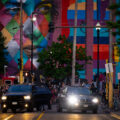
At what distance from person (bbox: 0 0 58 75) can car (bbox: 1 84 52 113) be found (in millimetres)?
59837

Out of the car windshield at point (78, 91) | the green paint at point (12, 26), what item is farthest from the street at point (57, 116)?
the green paint at point (12, 26)

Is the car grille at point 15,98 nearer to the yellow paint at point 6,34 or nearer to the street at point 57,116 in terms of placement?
the street at point 57,116

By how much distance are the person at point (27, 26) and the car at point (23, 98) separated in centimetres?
5984

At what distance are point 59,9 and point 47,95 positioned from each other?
197 feet

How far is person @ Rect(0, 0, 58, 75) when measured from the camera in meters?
95.4

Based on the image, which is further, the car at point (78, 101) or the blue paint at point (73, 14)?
the blue paint at point (73, 14)

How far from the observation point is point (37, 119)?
25203 mm

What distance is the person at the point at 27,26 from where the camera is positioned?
9538cm

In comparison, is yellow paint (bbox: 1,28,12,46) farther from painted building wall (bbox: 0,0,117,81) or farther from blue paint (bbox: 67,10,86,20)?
blue paint (bbox: 67,10,86,20)

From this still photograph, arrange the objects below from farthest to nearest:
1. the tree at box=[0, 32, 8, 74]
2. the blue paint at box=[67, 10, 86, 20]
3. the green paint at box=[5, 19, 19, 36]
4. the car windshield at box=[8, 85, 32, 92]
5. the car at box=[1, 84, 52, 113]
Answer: the green paint at box=[5, 19, 19, 36] → the blue paint at box=[67, 10, 86, 20] → the tree at box=[0, 32, 8, 74] → the car windshield at box=[8, 85, 32, 92] → the car at box=[1, 84, 52, 113]

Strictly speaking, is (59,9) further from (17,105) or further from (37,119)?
(37,119)

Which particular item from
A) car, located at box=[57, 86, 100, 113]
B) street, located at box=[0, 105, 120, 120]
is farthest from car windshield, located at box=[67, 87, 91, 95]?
street, located at box=[0, 105, 120, 120]

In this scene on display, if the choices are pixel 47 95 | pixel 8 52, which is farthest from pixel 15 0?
pixel 47 95

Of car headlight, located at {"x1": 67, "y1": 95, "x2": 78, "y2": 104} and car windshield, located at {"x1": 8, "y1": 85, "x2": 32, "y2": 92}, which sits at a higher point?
car windshield, located at {"x1": 8, "y1": 85, "x2": 32, "y2": 92}
